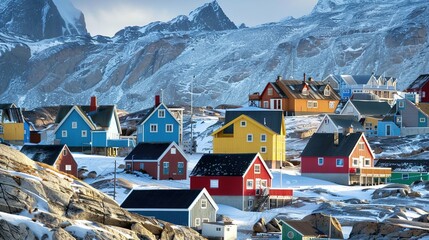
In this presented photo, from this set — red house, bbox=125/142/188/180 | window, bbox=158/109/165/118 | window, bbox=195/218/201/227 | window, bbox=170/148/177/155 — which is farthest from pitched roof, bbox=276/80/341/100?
window, bbox=195/218/201/227

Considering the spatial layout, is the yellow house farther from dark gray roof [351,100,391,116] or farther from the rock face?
the rock face

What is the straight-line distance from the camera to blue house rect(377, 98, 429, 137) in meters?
119

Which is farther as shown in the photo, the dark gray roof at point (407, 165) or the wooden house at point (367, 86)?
the wooden house at point (367, 86)

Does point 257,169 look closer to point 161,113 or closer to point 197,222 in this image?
point 197,222

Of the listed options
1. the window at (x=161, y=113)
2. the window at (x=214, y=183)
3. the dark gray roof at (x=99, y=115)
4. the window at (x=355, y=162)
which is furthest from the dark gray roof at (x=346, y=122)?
the window at (x=214, y=183)

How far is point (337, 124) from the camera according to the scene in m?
112

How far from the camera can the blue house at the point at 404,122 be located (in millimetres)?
118938

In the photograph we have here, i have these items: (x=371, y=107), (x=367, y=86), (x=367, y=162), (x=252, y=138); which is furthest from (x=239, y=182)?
(x=367, y=86)

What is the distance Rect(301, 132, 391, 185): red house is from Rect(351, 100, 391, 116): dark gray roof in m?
34.7

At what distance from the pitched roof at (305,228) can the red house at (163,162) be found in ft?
75.9

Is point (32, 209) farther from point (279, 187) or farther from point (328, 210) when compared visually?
point (279, 187)

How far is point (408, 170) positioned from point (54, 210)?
5134 centimetres

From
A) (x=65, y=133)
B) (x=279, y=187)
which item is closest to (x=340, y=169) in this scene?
(x=279, y=187)

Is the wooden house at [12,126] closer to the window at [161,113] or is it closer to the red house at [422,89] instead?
Result: the window at [161,113]
